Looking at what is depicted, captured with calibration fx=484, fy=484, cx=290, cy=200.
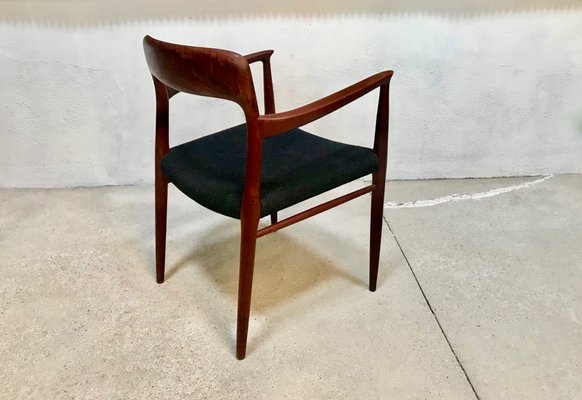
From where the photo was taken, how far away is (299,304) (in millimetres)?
1534

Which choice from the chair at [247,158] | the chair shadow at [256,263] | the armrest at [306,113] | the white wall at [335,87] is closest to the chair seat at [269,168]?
the chair at [247,158]

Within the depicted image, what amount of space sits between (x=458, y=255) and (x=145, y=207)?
4.19 ft

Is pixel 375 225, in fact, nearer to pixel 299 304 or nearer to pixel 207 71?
pixel 299 304

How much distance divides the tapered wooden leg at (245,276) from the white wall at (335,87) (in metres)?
1.04

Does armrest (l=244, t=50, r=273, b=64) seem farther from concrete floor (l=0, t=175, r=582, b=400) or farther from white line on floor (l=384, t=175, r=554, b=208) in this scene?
white line on floor (l=384, t=175, r=554, b=208)

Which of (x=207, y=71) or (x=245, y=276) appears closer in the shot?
(x=207, y=71)

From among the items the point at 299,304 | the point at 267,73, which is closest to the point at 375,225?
the point at 299,304

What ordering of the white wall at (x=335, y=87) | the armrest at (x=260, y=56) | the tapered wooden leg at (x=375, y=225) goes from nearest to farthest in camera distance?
the tapered wooden leg at (x=375, y=225), the armrest at (x=260, y=56), the white wall at (x=335, y=87)

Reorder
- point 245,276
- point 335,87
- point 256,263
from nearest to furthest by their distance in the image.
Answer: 1. point 245,276
2. point 256,263
3. point 335,87

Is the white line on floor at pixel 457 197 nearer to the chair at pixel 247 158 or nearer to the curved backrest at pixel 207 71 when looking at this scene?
the chair at pixel 247 158

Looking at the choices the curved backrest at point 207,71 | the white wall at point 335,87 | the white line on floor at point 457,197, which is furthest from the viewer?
the white line on floor at point 457,197

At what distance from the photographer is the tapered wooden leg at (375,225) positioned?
4.68ft

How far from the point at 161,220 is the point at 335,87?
97 centimetres

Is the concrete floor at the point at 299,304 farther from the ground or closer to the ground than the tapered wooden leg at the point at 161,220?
closer to the ground
